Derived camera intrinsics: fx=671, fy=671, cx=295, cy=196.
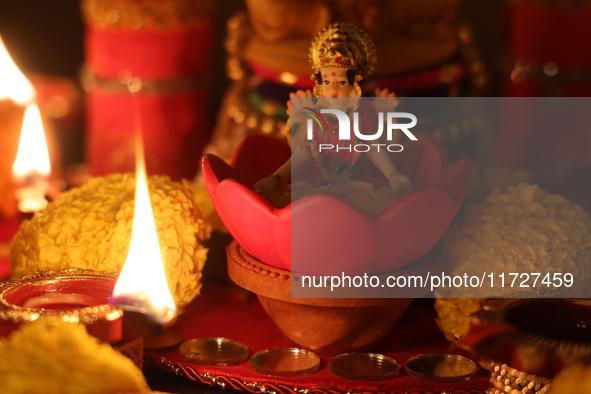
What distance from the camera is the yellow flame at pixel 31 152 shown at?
1.13m

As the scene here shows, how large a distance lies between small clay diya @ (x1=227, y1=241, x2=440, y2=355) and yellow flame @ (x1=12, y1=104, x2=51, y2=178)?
1.39ft

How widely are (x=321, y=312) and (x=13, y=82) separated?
1.03 metres

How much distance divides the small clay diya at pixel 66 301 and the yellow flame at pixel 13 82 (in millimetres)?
737

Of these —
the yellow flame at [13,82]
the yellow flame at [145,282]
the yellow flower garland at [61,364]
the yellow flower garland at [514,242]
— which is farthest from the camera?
the yellow flame at [13,82]

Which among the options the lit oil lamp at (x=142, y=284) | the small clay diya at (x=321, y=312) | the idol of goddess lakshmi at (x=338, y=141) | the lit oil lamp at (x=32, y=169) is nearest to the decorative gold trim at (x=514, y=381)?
the small clay diya at (x=321, y=312)

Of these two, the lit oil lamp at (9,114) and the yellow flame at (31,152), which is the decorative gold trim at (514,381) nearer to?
the yellow flame at (31,152)

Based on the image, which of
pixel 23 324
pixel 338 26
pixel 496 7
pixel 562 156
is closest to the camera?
A: pixel 23 324

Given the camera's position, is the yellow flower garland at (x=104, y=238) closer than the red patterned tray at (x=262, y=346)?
No

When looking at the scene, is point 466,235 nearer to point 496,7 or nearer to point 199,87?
point 199,87

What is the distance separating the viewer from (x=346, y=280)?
0.82 metres

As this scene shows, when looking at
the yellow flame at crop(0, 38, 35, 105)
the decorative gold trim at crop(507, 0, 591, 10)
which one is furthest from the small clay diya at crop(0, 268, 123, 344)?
the decorative gold trim at crop(507, 0, 591, 10)

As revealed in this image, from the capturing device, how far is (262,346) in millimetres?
942

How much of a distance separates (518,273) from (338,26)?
0.41 m

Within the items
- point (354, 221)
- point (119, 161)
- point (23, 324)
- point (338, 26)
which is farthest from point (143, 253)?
point (119, 161)
